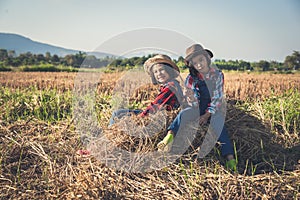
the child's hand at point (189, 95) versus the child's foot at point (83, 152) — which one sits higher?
the child's hand at point (189, 95)

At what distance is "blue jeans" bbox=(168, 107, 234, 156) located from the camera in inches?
111

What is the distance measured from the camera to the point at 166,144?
2.75 m

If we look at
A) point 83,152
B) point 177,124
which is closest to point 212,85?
point 177,124

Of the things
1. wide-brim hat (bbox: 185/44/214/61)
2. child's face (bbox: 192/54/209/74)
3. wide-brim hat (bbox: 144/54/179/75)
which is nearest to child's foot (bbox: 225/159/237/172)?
child's face (bbox: 192/54/209/74)

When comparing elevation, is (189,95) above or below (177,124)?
above

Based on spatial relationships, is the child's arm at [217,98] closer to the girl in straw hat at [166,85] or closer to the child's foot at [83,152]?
the girl in straw hat at [166,85]

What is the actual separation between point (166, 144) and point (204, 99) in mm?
813

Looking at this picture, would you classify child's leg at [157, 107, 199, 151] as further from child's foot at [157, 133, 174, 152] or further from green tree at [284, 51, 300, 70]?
green tree at [284, 51, 300, 70]

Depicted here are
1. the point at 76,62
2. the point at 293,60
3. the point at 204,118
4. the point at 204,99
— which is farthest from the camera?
the point at 293,60

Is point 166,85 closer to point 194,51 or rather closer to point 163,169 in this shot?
point 194,51

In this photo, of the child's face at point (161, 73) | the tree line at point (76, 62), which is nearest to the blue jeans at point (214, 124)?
the child's face at point (161, 73)

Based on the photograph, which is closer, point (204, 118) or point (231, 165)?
point (231, 165)

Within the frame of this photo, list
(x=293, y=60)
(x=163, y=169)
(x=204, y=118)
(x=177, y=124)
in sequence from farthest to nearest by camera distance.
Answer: (x=293, y=60) → (x=204, y=118) → (x=177, y=124) → (x=163, y=169)

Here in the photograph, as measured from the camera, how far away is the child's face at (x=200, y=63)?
315 cm
